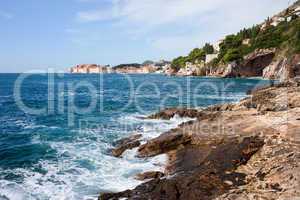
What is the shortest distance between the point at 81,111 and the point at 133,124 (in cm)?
1322

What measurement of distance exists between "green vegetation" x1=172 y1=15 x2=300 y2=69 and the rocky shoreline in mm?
64708

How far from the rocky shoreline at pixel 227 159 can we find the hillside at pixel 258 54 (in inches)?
2061

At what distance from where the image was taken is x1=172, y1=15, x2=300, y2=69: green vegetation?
90.6m

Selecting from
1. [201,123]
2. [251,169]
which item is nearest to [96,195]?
[251,169]

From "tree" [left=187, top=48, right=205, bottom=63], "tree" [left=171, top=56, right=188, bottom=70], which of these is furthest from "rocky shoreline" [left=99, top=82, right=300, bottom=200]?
"tree" [left=171, top=56, right=188, bottom=70]

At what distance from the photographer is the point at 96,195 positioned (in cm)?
1518

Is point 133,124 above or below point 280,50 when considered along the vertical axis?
below

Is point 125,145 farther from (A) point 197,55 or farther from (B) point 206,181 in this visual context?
(A) point 197,55

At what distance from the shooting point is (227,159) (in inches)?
585

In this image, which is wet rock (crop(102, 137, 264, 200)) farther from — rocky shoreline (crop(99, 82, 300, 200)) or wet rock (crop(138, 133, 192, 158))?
wet rock (crop(138, 133, 192, 158))

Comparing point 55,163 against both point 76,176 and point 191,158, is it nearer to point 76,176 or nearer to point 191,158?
Result: point 76,176

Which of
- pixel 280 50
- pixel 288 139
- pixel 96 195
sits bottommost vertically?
pixel 96 195

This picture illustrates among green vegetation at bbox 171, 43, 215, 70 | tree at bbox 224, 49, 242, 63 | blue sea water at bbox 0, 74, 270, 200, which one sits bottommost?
blue sea water at bbox 0, 74, 270, 200

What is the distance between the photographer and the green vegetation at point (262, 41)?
90.6m
